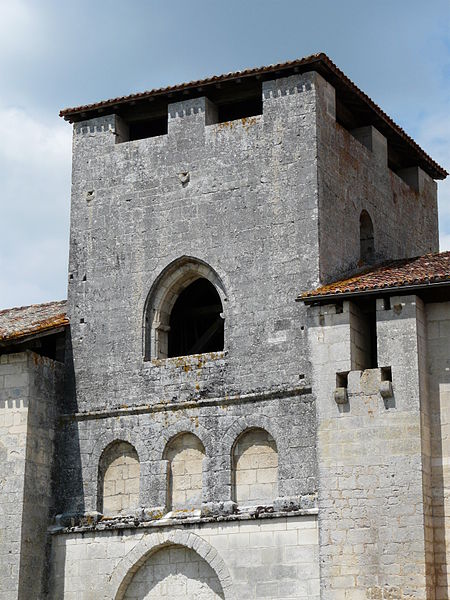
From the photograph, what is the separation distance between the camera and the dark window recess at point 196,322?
74.6 feet

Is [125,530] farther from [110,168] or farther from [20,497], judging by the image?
[110,168]

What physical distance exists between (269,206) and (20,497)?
600 cm

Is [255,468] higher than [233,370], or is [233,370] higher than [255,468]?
[233,370]

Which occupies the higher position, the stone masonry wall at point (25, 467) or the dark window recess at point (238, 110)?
the dark window recess at point (238, 110)

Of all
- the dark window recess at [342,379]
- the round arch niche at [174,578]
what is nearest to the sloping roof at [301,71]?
the dark window recess at [342,379]

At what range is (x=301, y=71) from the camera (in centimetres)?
2131

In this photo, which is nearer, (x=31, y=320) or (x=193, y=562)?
(x=193, y=562)

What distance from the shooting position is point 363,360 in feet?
64.3

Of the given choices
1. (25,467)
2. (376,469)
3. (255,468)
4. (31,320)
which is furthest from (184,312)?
(376,469)

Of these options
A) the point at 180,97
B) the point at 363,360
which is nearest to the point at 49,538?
the point at 363,360

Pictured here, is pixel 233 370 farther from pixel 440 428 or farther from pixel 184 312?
pixel 440 428

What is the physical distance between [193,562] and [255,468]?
5.65 feet

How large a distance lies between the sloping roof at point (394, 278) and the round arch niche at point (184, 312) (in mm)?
2102

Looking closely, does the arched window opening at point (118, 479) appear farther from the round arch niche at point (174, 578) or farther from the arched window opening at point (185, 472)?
the round arch niche at point (174, 578)
